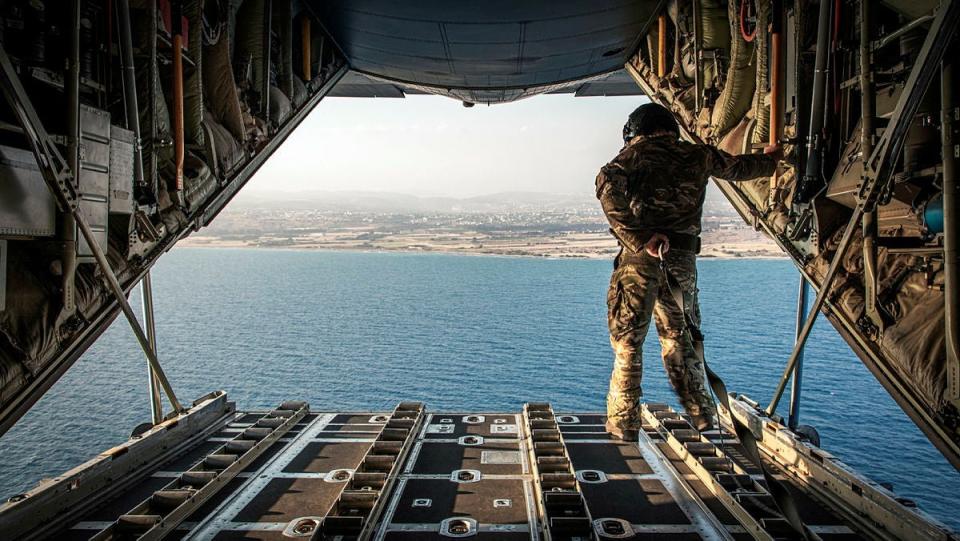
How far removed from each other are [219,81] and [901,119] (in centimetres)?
674

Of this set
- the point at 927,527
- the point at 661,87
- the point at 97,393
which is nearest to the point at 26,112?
the point at 927,527

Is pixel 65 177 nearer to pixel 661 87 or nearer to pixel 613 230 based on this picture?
pixel 613 230

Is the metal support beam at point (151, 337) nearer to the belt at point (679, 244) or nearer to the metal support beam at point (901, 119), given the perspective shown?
the belt at point (679, 244)

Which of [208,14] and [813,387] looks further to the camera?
[813,387]

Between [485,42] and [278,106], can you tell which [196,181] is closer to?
[278,106]

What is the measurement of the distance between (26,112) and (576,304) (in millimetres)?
50692

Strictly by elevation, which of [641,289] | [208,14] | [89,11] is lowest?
[641,289]

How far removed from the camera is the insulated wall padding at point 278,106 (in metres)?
Result: 9.04

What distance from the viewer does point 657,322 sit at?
230 inches

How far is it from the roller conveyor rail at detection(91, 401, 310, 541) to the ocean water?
14185mm

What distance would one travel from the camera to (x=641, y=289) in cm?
554

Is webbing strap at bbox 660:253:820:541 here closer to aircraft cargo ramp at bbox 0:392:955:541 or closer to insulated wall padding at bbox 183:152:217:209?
aircraft cargo ramp at bbox 0:392:955:541

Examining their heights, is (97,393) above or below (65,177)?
below

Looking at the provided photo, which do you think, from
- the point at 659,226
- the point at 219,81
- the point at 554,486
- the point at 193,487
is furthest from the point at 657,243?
the point at 219,81
